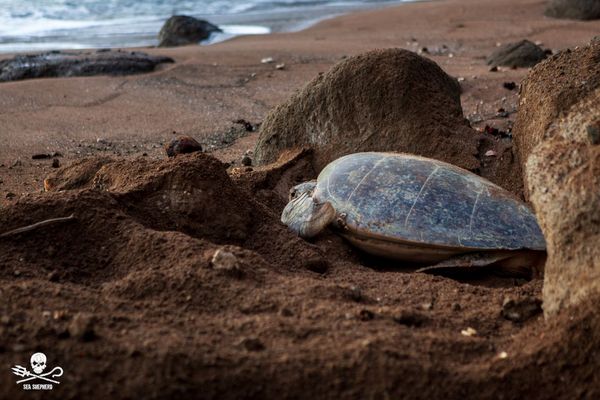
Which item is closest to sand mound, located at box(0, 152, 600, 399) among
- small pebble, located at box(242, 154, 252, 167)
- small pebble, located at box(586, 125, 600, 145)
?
small pebble, located at box(586, 125, 600, 145)

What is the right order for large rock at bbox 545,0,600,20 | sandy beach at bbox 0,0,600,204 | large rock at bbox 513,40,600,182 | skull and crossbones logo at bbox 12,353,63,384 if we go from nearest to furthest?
1. skull and crossbones logo at bbox 12,353,63,384
2. large rock at bbox 513,40,600,182
3. sandy beach at bbox 0,0,600,204
4. large rock at bbox 545,0,600,20

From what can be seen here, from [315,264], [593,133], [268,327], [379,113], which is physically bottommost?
[315,264]

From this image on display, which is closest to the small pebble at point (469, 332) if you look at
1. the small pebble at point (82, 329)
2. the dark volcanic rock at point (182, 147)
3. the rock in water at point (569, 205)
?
the rock in water at point (569, 205)

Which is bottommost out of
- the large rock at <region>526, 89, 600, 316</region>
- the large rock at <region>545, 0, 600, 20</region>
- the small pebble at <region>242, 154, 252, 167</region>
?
the small pebble at <region>242, 154, 252, 167</region>

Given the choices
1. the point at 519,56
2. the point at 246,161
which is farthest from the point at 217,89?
the point at 519,56

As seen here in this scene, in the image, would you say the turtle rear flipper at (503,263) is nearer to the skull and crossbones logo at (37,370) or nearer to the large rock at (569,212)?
the large rock at (569,212)

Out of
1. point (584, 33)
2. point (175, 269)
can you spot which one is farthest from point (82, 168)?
point (584, 33)

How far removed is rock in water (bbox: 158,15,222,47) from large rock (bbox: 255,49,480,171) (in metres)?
8.00

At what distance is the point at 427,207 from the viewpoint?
136 inches

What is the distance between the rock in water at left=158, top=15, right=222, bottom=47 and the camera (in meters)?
12.4

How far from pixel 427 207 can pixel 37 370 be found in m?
1.99

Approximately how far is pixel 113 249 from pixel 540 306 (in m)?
1.59

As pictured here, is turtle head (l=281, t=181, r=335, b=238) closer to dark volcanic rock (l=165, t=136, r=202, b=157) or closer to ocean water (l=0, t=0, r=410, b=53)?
dark volcanic rock (l=165, t=136, r=202, b=157)

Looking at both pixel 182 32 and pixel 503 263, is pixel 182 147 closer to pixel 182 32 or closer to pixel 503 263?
pixel 503 263
